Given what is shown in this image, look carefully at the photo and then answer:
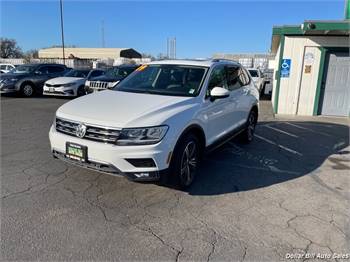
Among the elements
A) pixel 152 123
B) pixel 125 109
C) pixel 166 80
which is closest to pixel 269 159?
pixel 166 80

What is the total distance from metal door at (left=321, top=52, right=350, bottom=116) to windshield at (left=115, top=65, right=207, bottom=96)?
7.62 m

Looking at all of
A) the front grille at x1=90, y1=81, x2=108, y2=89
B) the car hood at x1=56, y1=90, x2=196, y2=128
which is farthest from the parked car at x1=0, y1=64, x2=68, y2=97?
the car hood at x1=56, y1=90, x2=196, y2=128

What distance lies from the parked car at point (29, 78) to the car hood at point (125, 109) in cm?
1147

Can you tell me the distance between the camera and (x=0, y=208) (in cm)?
354

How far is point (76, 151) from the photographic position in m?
3.71

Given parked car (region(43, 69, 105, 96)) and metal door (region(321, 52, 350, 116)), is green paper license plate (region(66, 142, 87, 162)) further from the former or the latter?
parked car (region(43, 69, 105, 96))

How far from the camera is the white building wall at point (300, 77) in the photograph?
34.6 feet

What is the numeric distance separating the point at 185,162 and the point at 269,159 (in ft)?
7.70

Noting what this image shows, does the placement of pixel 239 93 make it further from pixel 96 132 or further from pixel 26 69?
pixel 26 69

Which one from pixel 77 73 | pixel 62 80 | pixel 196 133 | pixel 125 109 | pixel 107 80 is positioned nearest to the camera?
pixel 125 109

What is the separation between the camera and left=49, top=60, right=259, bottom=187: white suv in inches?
138

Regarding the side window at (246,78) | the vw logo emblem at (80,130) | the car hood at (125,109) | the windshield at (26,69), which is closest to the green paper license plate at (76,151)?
the vw logo emblem at (80,130)

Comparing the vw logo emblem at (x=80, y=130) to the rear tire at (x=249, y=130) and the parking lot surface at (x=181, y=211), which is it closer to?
the parking lot surface at (x=181, y=211)

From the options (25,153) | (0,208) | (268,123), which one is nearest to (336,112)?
(268,123)
